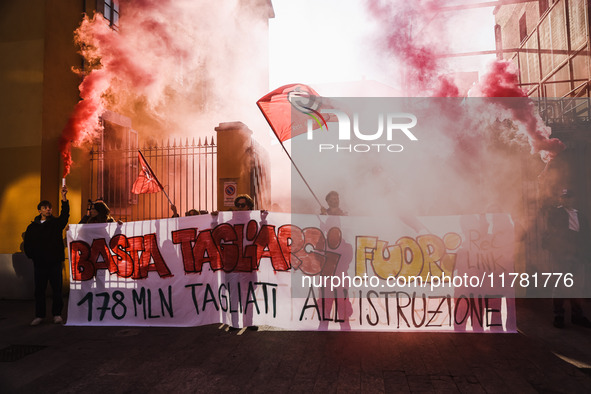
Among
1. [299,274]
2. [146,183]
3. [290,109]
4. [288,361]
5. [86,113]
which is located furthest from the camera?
[290,109]

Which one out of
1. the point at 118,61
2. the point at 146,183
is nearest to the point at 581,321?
the point at 146,183

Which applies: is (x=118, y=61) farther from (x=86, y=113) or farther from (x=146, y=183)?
(x=146, y=183)

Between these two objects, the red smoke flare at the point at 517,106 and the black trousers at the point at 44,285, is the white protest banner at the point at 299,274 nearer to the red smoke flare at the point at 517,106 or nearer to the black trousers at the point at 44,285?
the black trousers at the point at 44,285

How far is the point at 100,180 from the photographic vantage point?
32.7 ft

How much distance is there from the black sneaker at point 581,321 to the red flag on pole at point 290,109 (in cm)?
637

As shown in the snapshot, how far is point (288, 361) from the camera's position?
14.5 feet

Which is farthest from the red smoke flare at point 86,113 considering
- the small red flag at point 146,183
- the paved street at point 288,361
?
the paved street at point 288,361

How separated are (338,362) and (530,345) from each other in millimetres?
2550

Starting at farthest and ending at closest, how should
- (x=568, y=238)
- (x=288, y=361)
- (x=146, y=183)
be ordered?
(x=146, y=183) < (x=568, y=238) < (x=288, y=361)

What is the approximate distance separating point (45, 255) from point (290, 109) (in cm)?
565

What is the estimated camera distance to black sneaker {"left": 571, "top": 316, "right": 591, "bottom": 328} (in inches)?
230

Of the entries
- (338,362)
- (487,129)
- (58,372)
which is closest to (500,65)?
(487,129)

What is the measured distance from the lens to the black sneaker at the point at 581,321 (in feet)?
19.2

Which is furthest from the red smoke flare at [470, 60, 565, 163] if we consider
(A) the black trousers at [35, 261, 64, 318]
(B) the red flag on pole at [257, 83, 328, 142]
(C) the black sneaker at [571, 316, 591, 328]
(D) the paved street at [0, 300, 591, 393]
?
(A) the black trousers at [35, 261, 64, 318]
